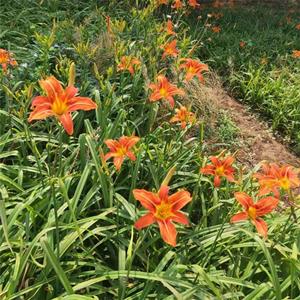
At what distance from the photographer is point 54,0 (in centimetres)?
482

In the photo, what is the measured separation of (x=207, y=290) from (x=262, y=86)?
325cm

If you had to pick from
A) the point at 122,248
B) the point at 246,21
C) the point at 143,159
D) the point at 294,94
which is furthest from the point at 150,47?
the point at 246,21

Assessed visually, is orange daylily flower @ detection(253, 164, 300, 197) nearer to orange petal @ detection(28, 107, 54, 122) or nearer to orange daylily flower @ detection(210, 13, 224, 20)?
orange petal @ detection(28, 107, 54, 122)

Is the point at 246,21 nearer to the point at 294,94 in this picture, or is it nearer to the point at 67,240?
the point at 294,94

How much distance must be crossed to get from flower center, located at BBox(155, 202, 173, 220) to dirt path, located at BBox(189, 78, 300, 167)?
2.32m

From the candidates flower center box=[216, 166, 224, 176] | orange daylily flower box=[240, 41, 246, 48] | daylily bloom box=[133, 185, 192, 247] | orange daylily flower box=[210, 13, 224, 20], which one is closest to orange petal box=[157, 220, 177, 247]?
daylily bloom box=[133, 185, 192, 247]

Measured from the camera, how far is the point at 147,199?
159 cm

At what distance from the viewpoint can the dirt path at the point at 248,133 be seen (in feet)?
13.1

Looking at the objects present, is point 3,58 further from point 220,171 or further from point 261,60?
point 261,60

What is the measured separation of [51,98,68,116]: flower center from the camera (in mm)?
1629

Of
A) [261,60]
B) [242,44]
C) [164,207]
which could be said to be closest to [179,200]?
[164,207]

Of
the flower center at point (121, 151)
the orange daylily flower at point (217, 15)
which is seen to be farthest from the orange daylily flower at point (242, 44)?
the flower center at point (121, 151)

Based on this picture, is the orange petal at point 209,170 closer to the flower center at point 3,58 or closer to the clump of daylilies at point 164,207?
the clump of daylilies at point 164,207

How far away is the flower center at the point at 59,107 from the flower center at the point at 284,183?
3.12 feet
